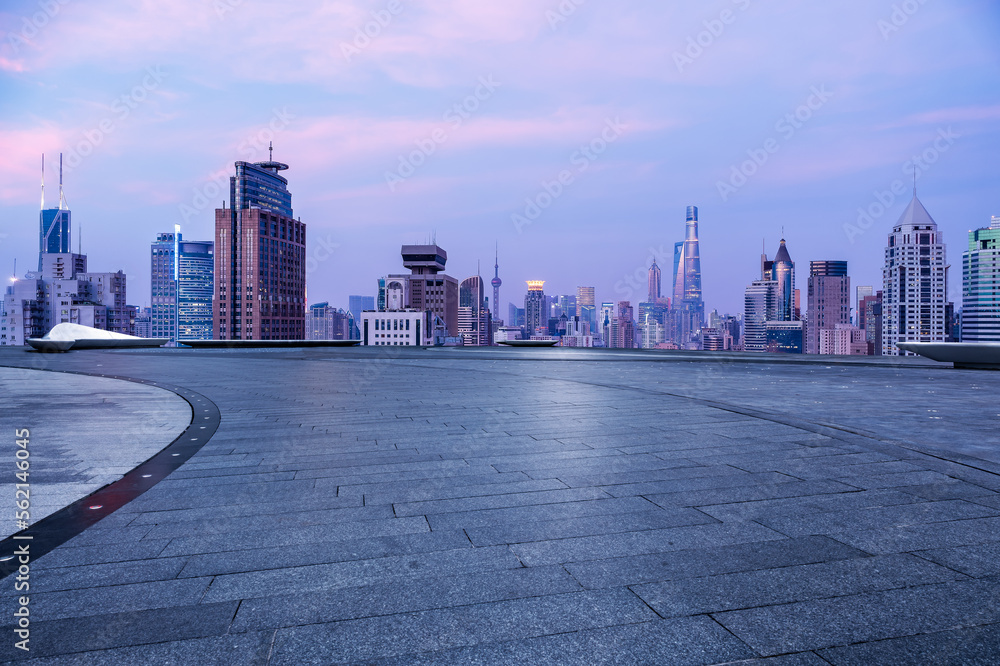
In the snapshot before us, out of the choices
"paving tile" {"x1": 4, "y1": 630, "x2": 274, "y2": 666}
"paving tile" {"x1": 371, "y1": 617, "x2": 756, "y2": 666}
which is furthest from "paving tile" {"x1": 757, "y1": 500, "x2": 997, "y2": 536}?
"paving tile" {"x1": 4, "y1": 630, "x2": 274, "y2": 666}

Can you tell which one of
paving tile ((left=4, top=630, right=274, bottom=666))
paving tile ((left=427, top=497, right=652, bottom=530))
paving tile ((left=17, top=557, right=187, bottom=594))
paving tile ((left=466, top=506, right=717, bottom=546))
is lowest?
paving tile ((left=17, top=557, right=187, bottom=594))

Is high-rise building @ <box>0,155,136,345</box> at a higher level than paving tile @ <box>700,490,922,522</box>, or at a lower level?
higher

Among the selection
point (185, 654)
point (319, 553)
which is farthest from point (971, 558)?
point (185, 654)

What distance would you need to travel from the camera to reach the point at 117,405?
33.0 feet

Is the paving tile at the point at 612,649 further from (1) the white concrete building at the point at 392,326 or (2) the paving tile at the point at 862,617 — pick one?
(1) the white concrete building at the point at 392,326

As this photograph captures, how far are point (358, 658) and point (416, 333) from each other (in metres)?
173

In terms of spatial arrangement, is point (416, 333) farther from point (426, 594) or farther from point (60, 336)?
point (426, 594)

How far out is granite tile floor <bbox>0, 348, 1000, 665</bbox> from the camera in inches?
97.0

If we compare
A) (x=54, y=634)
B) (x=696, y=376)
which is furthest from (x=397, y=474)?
(x=696, y=376)

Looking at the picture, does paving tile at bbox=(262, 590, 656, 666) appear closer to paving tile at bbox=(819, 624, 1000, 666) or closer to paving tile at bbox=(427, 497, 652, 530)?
paving tile at bbox=(819, 624, 1000, 666)

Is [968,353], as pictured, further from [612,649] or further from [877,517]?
[612,649]

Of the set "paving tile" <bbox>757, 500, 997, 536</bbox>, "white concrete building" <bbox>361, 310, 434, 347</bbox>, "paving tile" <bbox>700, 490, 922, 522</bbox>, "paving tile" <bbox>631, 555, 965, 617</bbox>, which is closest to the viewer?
"paving tile" <bbox>631, 555, 965, 617</bbox>

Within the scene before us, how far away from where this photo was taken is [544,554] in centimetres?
342

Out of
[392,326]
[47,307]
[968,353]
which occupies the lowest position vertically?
[968,353]
